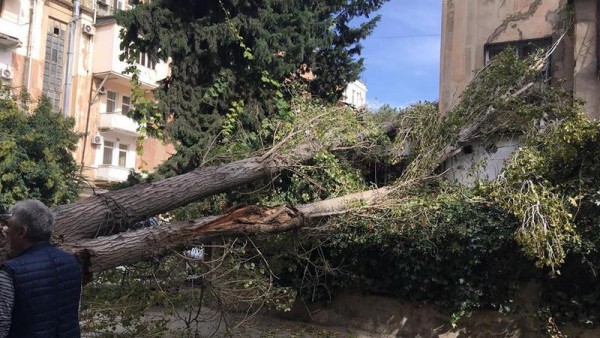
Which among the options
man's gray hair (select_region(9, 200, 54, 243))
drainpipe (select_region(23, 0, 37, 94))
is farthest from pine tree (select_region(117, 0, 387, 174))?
drainpipe (select_region(23, 0, 37, 94))

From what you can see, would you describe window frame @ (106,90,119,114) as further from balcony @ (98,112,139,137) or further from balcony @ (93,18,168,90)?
balcony @ (93,18,168,90)

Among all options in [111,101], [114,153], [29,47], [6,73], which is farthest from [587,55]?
[111,101]

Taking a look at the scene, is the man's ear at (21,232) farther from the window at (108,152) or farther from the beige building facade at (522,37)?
the window at (108,152)

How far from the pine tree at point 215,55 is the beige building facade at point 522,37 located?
3221 mm

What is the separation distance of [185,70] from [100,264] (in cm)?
731

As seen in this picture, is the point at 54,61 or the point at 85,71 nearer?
the point at 54,61

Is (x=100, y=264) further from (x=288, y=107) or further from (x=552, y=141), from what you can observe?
(x=288, y=107)

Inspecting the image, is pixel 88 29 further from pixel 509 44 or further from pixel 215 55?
pixel 509 44

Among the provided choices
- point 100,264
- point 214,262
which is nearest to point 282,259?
point 214,262

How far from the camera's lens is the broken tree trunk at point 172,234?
199 inches

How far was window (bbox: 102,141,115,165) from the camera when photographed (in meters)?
31.0

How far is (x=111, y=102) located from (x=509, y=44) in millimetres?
24363

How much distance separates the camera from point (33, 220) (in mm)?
2979

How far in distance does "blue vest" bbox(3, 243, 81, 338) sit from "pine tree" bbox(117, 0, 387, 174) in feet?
26.4
